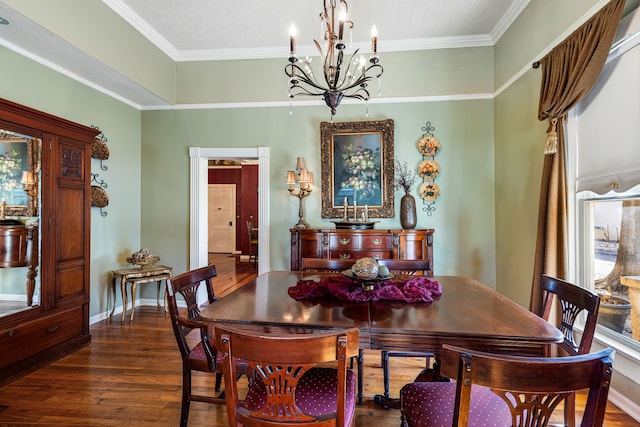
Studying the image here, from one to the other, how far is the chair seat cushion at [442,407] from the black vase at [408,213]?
246 cm

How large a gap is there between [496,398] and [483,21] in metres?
3.80

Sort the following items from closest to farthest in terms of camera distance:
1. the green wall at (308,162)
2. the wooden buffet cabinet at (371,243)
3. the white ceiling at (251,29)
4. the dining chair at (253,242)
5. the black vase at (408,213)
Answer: the white ceiling at (251,29)
the wooden buffet cabinet at (371,243)
the black vase at (408,213)
the green wall at (308,162)
the dining chair at (253,242)

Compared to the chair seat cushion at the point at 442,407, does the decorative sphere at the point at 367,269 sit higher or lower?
higher

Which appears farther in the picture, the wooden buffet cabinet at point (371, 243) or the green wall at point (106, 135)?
the wooden buffet cabinet at point (371, 243)

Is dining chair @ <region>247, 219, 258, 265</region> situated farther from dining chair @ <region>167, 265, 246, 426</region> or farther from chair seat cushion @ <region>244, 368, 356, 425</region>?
chair seat cushion @ <region>244, 368, 356, 425</region>

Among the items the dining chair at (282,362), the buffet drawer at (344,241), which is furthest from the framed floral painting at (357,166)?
the dining chair at (282,362)

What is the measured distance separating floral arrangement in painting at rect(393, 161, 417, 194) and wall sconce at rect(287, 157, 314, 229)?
107 cm

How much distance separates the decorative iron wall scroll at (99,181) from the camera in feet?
11.7

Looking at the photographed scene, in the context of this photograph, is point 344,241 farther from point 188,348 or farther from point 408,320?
point 408,320

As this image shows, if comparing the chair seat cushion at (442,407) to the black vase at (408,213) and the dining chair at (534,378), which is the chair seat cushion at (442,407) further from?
the black vase at (408,213)

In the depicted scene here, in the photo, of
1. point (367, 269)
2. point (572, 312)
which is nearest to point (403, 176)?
point (367, 269)

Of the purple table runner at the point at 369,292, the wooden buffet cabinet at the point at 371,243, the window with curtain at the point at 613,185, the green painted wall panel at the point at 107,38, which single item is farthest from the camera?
the wooden buffet cabinet at the point at 371,243

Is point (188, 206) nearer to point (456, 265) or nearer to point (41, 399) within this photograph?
point (41, 399)

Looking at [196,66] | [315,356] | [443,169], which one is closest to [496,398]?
[315,356]
